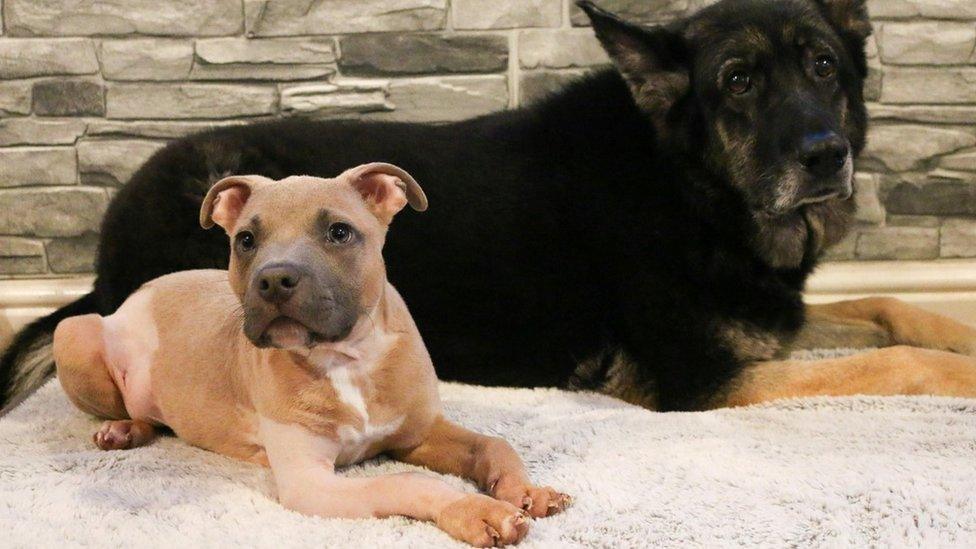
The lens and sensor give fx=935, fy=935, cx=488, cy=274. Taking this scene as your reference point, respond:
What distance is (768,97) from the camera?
2498mm

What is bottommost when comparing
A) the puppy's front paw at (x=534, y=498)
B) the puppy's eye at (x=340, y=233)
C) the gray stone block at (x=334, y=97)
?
the puppy's front paw at (x=534, y=498)

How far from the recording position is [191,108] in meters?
3.37

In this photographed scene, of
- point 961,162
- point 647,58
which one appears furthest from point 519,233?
point 961,162

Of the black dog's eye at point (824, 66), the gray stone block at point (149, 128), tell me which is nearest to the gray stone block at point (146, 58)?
the gray stone block at point (149, 128)

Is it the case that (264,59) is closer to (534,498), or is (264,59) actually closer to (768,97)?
(768,97)

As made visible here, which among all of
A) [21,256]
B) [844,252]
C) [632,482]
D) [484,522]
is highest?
[484,522]

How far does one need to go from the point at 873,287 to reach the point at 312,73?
2237 mm

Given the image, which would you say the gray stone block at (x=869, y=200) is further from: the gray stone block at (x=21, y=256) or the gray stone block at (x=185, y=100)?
the gray stone block at (x=21, y=256)

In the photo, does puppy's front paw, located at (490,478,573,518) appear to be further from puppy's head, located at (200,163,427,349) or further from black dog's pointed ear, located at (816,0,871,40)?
black dog's pointed ear, located at (816,0,871,40)

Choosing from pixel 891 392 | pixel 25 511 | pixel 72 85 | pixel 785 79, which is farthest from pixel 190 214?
pixel 891 392

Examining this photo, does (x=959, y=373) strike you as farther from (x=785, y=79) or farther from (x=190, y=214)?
(x=190, y=214)

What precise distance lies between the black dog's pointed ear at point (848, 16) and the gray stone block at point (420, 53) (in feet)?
3.70

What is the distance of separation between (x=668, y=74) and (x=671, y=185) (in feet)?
1.04

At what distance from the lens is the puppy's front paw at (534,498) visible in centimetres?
181
